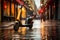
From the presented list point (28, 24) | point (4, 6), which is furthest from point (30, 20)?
point (4, 6)

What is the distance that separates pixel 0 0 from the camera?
135 feet

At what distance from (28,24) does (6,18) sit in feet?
75.2

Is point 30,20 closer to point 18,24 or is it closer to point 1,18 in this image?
point 18,24

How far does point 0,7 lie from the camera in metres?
40.6

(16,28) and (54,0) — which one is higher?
(54,0)

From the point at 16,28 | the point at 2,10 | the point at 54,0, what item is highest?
the point at 54,0

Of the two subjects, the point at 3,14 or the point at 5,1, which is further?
the point at 5,1

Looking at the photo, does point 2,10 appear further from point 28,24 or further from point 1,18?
point 28,24

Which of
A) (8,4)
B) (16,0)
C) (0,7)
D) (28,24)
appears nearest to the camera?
(28,24)

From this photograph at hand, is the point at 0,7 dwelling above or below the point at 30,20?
above

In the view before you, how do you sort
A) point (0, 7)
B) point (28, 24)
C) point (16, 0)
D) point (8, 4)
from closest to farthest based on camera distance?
1. point (28, 24)
2. point (0, 7)
3. point (8, 4)
4. point (16, 0)

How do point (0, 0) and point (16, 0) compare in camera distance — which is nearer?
point (0, 0)

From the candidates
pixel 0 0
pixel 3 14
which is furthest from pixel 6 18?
pixel 0 0

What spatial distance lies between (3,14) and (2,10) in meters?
1.12
